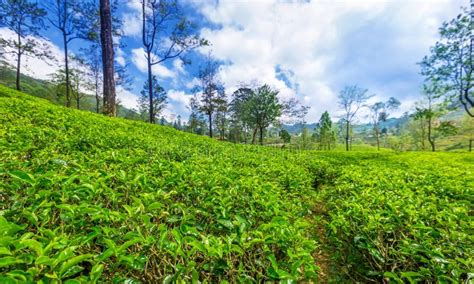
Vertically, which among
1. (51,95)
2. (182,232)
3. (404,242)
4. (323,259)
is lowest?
(323,259)

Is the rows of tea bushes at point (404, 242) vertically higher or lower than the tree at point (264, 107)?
lower

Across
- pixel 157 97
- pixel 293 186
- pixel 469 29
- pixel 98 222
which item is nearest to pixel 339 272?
pixel 293 186

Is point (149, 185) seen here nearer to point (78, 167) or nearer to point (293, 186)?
point (78, 167)

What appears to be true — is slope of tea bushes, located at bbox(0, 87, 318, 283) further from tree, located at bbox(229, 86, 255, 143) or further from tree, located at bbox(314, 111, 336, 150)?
tree, located at bbox(314, 111, 336, 150)

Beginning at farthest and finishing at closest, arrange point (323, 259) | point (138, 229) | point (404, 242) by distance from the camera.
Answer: point (323, 259) < point (404, 242) < point (138, 229)

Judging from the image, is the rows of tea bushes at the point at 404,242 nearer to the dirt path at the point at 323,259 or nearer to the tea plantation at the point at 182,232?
the tea plantation at the point at 182,232

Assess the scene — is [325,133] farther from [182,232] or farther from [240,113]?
[182,232]

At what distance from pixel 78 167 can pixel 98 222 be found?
102 cm

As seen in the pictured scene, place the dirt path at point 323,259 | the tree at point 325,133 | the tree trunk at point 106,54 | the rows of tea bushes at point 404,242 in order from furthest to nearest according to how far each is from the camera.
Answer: the tree at point 325,133, the tree trunk at point 106,54, the dirt path at point 323,259, the rows of tea bushes at point 404,242

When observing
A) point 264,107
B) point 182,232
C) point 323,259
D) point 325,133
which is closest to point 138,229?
point 182,232

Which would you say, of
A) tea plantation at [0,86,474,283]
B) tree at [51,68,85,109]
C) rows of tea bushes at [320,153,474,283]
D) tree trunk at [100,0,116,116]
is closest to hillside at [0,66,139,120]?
tree at [51,68,85,109]

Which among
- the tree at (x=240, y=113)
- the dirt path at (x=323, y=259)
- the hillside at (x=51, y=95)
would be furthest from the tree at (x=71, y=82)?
the dirt path at (x=323, y=259)

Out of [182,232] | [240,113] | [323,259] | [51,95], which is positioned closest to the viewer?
[182,232]

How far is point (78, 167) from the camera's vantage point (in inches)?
84.7
